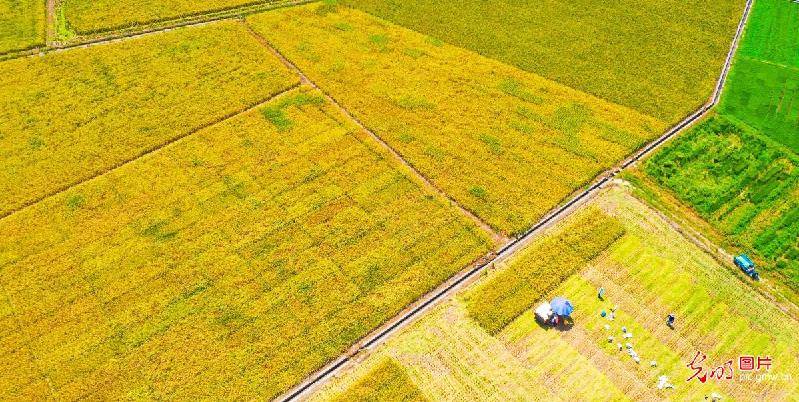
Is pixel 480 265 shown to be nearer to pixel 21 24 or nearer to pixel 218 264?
pixel 218 264

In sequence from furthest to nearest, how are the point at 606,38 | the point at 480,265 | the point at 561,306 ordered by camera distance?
the point at 606,38
the point at 480,265
the point at 561,306

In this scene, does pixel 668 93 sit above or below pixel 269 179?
above

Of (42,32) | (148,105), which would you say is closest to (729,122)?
(148,105)

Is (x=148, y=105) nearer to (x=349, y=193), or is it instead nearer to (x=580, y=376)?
(x=349, y=193)

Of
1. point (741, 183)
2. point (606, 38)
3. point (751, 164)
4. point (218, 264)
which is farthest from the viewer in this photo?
point (606, 38)

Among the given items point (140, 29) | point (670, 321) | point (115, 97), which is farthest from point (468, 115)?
point (140, 29)

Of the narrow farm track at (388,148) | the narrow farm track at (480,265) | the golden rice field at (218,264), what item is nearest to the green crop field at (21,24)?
the narrow farm track at (388,148)

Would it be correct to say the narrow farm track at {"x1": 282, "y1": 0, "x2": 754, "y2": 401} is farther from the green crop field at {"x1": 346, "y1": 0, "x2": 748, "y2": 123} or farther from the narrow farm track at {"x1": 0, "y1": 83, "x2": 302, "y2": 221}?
the narrow farm track at {"x1": 0, "y1": 83, "x2": 302, "y2": 221}
